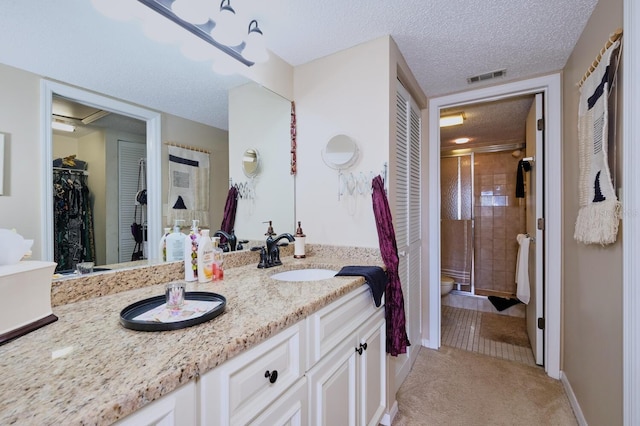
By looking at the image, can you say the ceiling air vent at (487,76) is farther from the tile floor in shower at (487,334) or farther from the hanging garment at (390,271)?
the tile floor in shower at (487,334)

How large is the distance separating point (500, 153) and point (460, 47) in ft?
9.31

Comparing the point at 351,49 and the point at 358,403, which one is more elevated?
the point at 351,49

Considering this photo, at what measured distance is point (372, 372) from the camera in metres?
1.37

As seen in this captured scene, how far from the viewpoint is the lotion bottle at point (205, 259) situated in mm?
1171

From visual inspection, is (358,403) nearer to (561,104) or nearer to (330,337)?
(330,337)

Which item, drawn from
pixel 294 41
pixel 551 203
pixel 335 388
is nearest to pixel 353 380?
pixel 335 388

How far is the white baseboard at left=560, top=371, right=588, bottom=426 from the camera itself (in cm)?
154

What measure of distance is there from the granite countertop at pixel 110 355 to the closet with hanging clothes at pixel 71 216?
0.16 meters

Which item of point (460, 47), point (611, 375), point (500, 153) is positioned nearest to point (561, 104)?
point (460, 47)

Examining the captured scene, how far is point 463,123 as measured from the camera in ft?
10.2

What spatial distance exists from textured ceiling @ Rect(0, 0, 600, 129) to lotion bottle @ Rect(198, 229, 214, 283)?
23.6 inches

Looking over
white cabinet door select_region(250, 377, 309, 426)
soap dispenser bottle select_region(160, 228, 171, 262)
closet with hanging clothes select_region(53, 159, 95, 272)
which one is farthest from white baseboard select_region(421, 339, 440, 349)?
closet with hanging clothes select_region(53, 159, 95, 272)

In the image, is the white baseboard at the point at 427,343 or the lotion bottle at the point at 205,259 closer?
the lotion bottle at the point at 205,259

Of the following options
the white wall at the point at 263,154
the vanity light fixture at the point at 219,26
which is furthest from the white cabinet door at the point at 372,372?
the vanity light fixture at the point at 219,26
